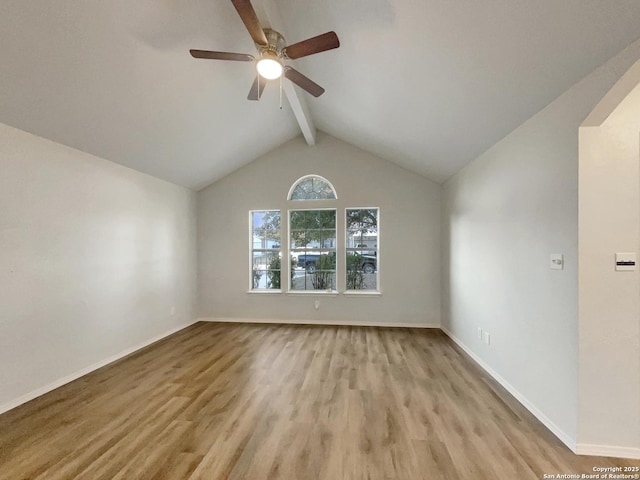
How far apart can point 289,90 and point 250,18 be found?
168 centimetres

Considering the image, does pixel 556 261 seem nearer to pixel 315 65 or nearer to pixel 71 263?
pixel 315 65

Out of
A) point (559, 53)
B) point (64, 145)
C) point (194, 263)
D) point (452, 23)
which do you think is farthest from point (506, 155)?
point (194, 263)

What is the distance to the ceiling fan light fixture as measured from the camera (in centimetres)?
214

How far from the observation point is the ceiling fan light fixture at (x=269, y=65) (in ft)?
7.02

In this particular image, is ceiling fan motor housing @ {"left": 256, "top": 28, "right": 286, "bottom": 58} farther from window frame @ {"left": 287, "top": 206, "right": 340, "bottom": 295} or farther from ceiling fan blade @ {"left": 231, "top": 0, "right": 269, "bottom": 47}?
window frame @ {"left": 287, "top": 206, "right": 340, "bottom": 295}

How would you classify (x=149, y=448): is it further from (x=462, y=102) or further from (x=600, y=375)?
(x=462, y=102)

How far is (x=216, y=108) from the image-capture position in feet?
11.3

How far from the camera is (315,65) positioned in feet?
10.1

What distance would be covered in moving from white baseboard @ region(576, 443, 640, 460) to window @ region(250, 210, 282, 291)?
4.35 m

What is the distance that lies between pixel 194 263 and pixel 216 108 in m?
3.01

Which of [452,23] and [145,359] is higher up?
[452,23]

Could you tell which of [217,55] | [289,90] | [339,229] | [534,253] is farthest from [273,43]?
[339,229]

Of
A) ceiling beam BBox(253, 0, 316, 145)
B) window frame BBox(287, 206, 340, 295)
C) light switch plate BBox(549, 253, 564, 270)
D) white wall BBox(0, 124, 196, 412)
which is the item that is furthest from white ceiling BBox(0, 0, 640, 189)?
window frame BBox(287, 206, 340, 295)

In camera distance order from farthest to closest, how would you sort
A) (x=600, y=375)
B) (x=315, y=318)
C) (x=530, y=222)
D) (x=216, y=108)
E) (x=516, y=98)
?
(x=315, y=318)
(x=216, y=108)
(x=530, y=222)
(x=516, y=98)
(x=600, y=375)
